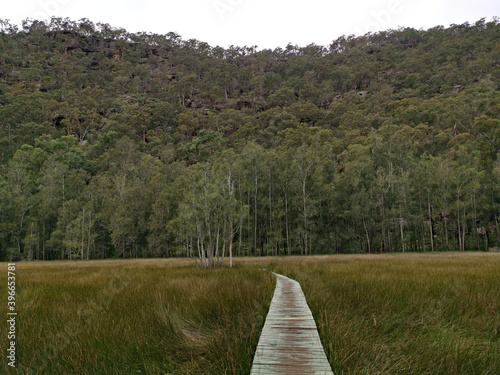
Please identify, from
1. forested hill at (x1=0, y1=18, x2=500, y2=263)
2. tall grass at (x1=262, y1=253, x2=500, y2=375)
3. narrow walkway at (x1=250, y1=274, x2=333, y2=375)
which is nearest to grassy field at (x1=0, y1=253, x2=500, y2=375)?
tall grass at (x1=262, y1=253, x2=500, y2=375)

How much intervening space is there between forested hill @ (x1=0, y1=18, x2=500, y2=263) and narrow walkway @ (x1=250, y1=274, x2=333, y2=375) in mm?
12434

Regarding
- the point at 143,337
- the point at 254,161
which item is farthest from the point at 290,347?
the point at 254,161

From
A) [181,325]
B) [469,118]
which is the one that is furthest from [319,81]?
[181,325]

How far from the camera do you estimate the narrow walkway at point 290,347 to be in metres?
2.19

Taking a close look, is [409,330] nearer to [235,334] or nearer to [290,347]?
[290,347]

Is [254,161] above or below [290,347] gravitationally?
above

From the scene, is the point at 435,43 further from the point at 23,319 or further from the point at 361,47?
the point at 23,319

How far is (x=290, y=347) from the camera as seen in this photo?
2.66 metres

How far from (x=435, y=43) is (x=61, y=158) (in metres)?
146

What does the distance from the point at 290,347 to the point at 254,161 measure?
37.3 m

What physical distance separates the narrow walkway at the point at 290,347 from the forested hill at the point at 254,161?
1243 cm

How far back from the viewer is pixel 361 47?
148125mm

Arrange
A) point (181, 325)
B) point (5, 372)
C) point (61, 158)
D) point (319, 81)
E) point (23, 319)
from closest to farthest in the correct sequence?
point (5, 372) → point (181, 325) → point (23, 319) → point (61, 158) → point (319, 81)

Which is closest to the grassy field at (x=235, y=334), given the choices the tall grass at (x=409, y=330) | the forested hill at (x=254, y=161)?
the tall grass at (x=409, y=330)
